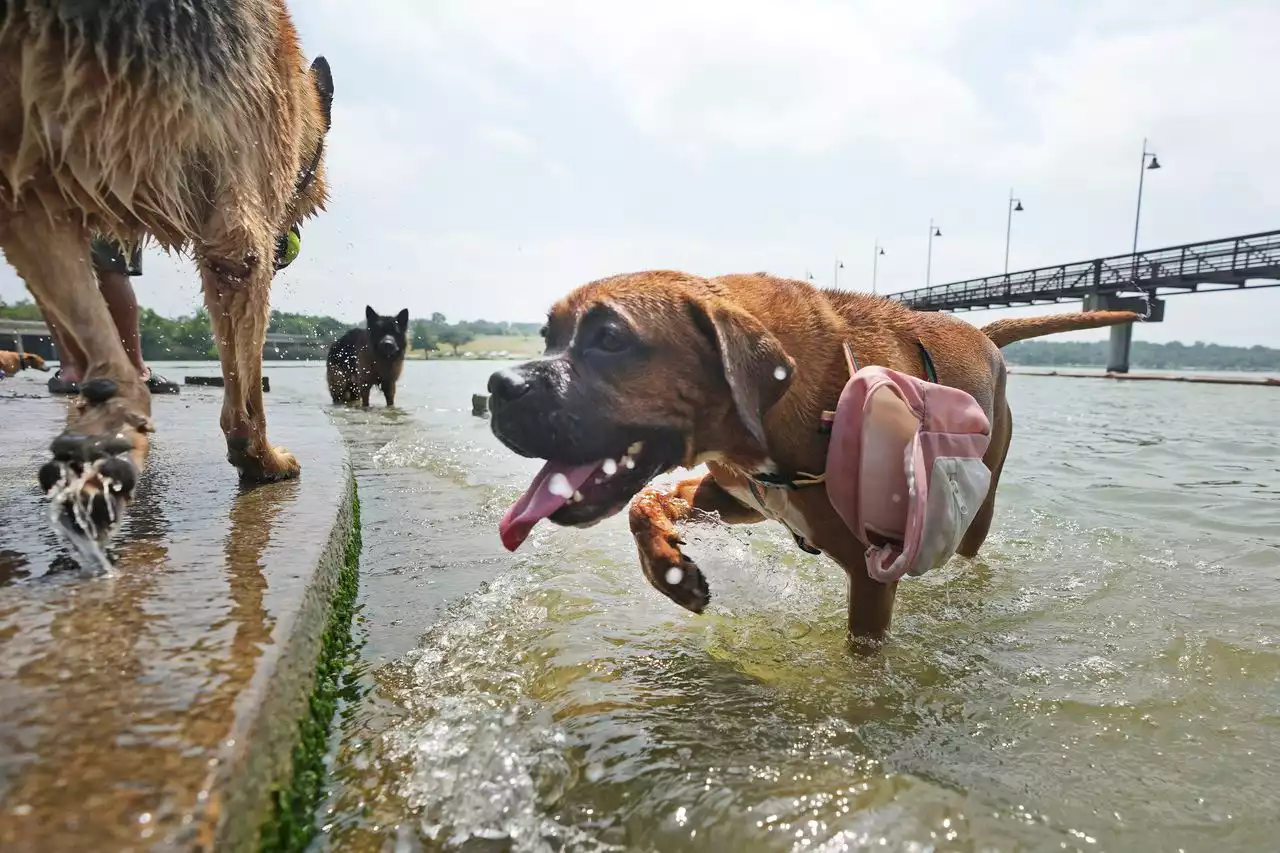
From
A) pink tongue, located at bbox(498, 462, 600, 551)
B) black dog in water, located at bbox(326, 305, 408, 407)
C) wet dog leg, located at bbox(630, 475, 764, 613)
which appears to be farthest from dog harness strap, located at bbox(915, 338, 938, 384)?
black dog in water, located at bbox(326, 305, 408, 407)

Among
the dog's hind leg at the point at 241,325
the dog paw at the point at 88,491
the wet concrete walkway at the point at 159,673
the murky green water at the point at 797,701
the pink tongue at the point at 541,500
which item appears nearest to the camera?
the wet concrete walkway at the point at 159,673

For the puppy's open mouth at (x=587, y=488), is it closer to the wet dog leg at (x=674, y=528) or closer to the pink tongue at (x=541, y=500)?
the pink tongue at (x=541, y=500)

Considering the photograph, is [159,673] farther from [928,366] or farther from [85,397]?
[928,366]

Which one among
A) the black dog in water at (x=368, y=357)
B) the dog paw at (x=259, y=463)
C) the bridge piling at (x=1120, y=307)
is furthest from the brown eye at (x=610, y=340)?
the bridge piling at (x=1120, y=307)

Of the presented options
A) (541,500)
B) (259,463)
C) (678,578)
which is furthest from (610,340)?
(259,463)

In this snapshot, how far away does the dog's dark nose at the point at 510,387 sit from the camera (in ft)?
7.75

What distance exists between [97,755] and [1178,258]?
1529 inches

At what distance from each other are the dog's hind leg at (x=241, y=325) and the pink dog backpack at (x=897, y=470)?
247 centimetres

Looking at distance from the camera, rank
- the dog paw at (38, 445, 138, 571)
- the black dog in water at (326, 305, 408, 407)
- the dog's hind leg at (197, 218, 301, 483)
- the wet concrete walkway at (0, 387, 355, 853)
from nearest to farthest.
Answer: the wet concrete walkway at (0, 387, 355, 853)
the dog paw at (38, 445, 138, 571)
the dog's hind leg at (197, 218, 301, 483)
the black dog in water at (326, 305, 408, 407)

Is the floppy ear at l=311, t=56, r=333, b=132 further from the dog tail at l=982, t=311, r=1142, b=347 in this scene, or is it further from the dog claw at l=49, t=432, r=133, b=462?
the dog tail at l=982, t=311, r=1142, b=347

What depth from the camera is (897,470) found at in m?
2.59

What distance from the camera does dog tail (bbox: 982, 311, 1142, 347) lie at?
4.26 meters

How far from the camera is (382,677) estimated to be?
228cm

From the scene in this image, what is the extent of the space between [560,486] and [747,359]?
766 mm
